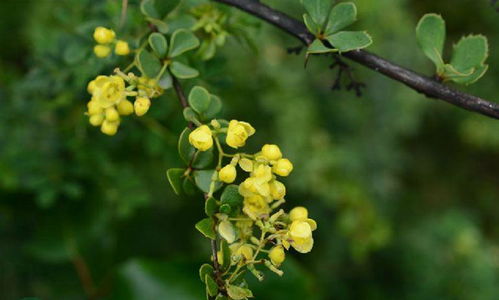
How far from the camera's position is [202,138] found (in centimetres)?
69

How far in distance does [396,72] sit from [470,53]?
0.11 metres

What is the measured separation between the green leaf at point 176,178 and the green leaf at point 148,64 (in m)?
0.14

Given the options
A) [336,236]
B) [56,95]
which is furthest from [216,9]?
[336,236]

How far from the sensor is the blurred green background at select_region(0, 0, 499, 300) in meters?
1.37

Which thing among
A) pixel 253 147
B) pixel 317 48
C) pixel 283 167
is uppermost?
pixel 317 48

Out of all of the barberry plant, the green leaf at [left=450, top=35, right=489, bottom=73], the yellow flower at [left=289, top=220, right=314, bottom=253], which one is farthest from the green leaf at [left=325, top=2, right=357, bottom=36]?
the yellow flower at [left=289, top=220, right=314, bottom=253]

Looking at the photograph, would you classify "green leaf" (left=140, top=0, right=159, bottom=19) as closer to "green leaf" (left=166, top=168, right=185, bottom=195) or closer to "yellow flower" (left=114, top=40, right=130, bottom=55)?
"yellow flower" (left=114, top=40, right=130, bottom=55)

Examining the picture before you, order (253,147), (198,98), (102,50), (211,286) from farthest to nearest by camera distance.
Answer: (253,147), (102,50), (198,98), (211,286)

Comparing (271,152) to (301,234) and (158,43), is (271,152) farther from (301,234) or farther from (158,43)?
(158,43)

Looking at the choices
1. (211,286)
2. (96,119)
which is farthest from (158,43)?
(211,286)

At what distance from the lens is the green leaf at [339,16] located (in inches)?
30.8

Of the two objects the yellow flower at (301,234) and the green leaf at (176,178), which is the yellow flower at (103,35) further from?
the yellow flower at (301,234)

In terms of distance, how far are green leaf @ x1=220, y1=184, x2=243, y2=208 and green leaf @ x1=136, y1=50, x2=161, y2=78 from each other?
198mm

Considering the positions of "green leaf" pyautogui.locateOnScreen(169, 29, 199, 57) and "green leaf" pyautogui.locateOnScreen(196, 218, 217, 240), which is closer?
"green leaf" pyautogui.locateOnScreen(196, 218, 217, 240)
